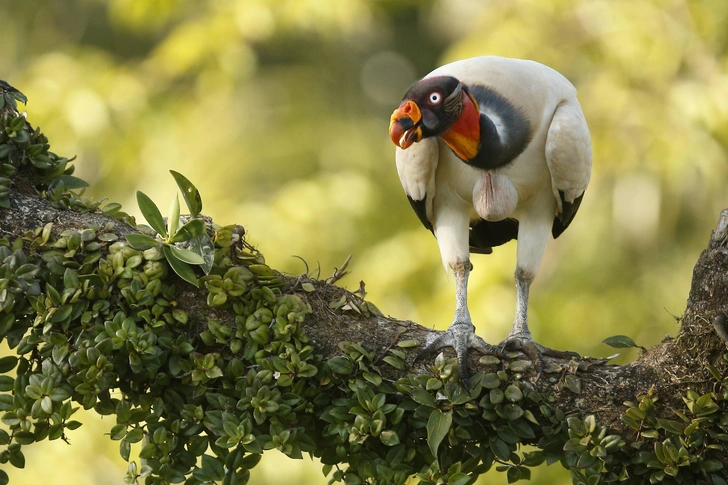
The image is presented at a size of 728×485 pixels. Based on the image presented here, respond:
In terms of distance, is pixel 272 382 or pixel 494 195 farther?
pixel 494 195

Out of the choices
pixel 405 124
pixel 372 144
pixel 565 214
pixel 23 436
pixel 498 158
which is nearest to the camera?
pixel 23 436

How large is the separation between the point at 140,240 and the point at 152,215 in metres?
0.10

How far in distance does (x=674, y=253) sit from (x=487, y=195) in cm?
636

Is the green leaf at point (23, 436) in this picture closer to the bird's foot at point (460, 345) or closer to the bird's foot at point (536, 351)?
the bird's foot at point (460, 345)

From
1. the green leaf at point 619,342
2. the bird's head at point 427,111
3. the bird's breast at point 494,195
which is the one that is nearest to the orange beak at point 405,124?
the bird's head at point 427,111

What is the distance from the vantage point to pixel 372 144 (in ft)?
38.7

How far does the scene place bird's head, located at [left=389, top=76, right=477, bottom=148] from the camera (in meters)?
3.14

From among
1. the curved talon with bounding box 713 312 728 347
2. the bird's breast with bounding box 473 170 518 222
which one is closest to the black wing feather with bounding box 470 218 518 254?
the bird's breast with bounding box 473 170 518 222

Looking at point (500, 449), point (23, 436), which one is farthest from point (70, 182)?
point (500, 449)

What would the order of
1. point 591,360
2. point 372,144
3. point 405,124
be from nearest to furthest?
1. point 591,360
2. point 405,124
3. point 372,144

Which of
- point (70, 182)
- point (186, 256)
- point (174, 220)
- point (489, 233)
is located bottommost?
point (186, 256)

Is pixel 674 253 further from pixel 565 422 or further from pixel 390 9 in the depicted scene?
pixel 565 422

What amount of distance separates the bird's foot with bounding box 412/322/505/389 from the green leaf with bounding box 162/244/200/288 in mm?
815

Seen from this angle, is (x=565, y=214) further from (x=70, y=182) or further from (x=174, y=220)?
(x=70, y=182)
